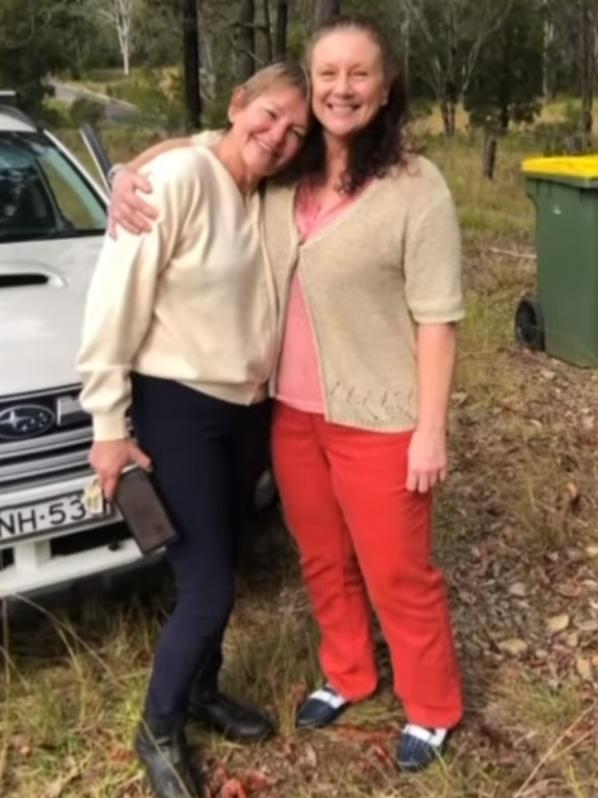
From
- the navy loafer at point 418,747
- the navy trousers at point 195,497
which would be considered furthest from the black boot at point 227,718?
the navy loafer at point 418,747

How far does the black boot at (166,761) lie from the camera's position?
9.31 ft

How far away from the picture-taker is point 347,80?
8.37ft

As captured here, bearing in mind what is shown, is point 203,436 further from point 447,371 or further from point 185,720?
point 185,720

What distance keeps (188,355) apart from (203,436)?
0.61 feet

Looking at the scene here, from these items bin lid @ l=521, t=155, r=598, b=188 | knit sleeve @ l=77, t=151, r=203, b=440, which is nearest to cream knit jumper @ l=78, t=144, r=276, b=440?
knit sleeve @ l=77, t=151, r=203, b=440

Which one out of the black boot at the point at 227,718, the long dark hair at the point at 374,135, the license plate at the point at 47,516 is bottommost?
the black boot at the point at 227,718

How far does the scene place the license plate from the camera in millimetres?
3076

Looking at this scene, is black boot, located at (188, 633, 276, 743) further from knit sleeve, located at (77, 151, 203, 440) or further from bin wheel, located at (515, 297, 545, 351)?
bin wheel, located at (515, 297, 545, 351)

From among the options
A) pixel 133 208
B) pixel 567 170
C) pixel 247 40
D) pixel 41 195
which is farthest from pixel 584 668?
pixel 247 40

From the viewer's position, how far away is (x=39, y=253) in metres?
4.20

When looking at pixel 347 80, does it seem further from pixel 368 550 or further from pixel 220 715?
pixel 220 715

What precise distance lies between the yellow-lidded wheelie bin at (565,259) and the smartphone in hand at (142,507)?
392 cm

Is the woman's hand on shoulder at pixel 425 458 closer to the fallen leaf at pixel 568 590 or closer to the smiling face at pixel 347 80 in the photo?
the smiling face at pixel 347 80

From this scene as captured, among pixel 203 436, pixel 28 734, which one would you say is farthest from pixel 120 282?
pixel 28 734
